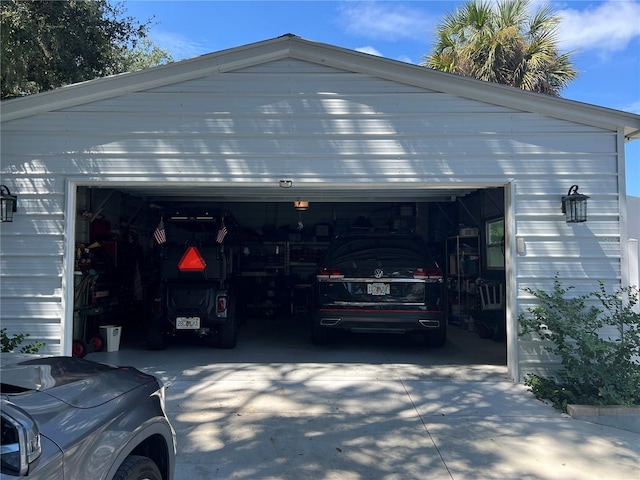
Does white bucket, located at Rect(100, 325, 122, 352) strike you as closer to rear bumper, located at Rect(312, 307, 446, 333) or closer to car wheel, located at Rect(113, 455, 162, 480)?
rear bumper, located at Rect(312, 307, 446, 333)

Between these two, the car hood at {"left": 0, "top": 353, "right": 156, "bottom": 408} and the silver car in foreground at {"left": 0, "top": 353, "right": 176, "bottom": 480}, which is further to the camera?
the car hood at {"left": 0, "top": 353, "right": 156, "bottom": 408}

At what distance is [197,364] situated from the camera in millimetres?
6176

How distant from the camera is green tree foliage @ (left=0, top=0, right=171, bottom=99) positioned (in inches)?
267

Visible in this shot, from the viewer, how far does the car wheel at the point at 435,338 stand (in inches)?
271

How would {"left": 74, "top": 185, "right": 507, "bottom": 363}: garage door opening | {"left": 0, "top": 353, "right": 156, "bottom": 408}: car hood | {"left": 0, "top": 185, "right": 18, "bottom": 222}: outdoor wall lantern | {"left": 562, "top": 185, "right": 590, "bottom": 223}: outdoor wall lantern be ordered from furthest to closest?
{"left": 74, "top": 185, "right": 507, "bottom": 363}: garage door opening
{"left": 0, "top": 185, "right": 18, "bottom": 222}: outdoor wall lantern
{"left": 562, "top": 185, "right": 590, "bottom": 223}: outdoor wall lantern
{"left": 0, "top": 353, "right": 156, "bottom": 408}: car hood

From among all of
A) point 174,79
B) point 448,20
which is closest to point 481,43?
point 448,20

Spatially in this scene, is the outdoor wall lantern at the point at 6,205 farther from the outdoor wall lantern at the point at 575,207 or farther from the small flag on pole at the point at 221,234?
the outdoor wall lantern at the point at 575,207

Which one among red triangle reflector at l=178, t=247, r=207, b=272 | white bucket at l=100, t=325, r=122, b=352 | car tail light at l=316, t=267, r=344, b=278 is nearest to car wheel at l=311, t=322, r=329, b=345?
car tail light at l=316, t=267, r=344, b=278

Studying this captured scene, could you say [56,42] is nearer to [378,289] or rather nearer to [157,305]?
[157,305]

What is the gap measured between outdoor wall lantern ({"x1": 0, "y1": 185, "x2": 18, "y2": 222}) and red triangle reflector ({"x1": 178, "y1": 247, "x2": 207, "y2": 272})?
230 centimetres

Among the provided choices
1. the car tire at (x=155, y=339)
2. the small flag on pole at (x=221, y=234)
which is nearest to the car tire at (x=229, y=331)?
the car tire at (x=155, y=339)

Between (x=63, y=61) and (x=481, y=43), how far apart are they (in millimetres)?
9064

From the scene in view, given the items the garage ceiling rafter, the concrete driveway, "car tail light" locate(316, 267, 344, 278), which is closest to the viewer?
the concrete driveway

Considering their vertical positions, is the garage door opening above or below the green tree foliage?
below
